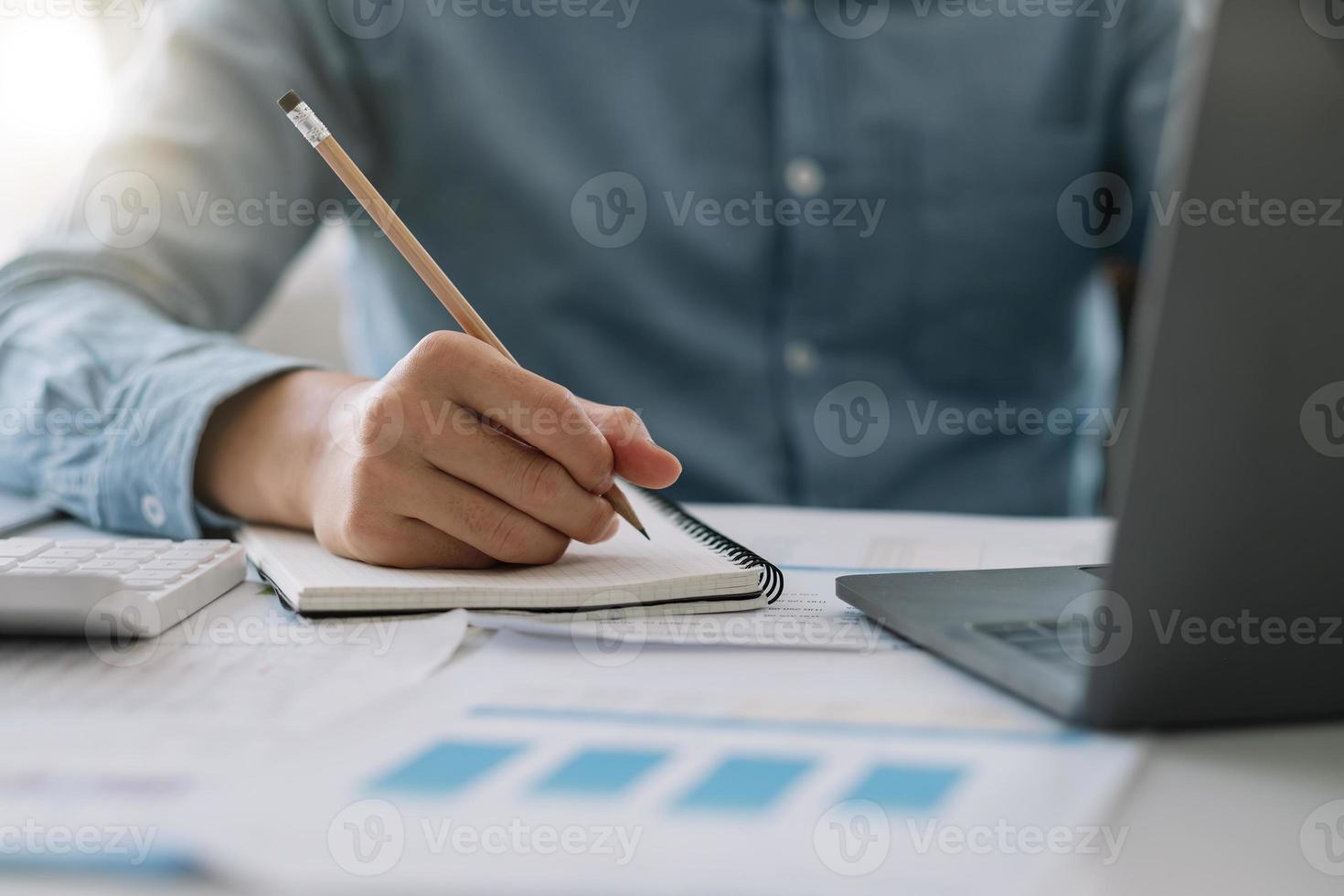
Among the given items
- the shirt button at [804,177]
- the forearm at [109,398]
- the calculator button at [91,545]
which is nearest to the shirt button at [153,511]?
the forearm at [109,398]

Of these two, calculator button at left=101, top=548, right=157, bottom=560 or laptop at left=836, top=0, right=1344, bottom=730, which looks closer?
laptop at left=836, top=0, right=1344, bottom=730

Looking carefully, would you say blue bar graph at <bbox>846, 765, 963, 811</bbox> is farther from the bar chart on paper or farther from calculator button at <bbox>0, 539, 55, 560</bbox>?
calculator button at <bbox>0, 539, 55, 560</bbox>

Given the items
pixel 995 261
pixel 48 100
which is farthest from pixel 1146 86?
pixel 48 100

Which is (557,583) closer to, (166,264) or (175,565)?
(175,565)

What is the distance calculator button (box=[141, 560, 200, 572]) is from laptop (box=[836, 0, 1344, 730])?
1.26ft

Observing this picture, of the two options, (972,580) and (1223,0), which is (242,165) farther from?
(1223,0)

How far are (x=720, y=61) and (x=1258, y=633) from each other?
0.84m

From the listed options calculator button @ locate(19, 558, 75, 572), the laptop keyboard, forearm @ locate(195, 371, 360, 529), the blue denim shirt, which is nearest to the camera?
the laptop keyboard

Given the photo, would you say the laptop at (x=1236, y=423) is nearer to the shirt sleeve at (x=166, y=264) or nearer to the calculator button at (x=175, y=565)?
the calculator button at (x=175, y=565)

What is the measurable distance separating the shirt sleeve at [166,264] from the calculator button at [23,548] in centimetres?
11

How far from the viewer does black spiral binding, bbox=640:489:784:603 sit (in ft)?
1.79

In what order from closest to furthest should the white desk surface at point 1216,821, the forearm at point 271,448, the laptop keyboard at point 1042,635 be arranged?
the white desk surface at point 1216,821
the laptop keyboard at point 1042,635
the forearm at point 271,448

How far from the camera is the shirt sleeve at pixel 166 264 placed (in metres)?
0.71

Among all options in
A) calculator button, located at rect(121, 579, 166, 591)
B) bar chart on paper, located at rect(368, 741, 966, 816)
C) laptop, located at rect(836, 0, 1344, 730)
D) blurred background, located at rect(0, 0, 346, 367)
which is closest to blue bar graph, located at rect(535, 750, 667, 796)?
bar chart on paper, located at rect(368, 741, 966, 816)
